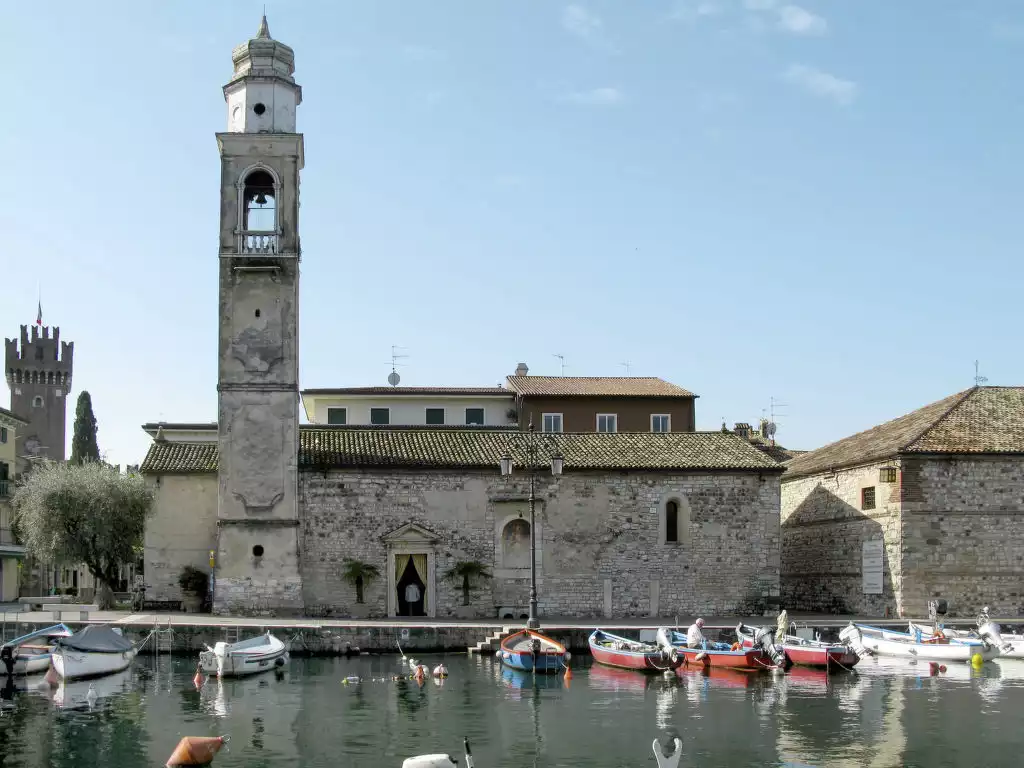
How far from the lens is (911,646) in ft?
116

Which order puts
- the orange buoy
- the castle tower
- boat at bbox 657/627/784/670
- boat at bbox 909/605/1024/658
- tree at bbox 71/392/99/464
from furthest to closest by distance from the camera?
the castle tower < tree at bbox 71/392/99/464 < boat at bbox 909/605/1024/658 < boat at bbox 657/627/784/670 < the orange buoy

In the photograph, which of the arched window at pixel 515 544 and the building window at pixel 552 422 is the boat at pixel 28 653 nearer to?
the arched window at pixel 515 544

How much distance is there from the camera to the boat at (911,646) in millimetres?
34531

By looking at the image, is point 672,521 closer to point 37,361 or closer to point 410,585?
point 410,585

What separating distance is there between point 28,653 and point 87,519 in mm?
12334

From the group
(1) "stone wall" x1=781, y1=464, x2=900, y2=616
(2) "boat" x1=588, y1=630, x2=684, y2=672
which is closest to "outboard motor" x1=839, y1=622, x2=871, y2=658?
(1) "stone wall" x1=781, y1=464, x2=900, y2=616

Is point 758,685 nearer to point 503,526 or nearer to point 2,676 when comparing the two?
point 503,526

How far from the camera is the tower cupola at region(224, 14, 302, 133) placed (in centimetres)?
4097

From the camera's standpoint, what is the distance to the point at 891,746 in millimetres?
21406

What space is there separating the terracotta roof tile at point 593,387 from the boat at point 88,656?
2649 centimetres

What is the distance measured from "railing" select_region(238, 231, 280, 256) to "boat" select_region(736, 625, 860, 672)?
19118 millimetres

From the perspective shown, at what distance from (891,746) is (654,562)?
2085 centimetres

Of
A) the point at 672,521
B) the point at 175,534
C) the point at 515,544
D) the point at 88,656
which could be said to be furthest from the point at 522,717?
the point at 175,534

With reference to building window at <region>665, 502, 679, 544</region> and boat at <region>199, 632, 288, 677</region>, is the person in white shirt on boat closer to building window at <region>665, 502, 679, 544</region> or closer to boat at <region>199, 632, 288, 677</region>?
building window at <region>665, 502, 679, 544</region>
